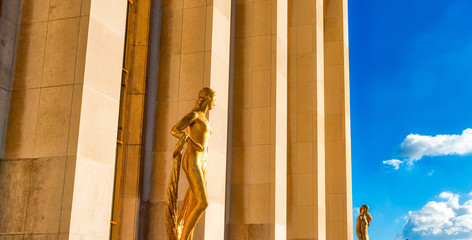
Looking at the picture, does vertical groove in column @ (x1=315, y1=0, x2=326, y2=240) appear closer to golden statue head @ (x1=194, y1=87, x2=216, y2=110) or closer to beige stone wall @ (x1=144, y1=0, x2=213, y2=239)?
beige stone wall @ (x1=144, y1=0, x2=213, y2=239)

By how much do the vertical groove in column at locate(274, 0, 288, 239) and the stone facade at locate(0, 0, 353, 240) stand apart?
0.07 meters

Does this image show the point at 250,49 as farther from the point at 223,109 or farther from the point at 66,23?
the point at 66,23

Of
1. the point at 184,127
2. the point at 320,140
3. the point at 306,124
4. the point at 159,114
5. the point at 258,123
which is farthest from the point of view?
the point at 306,124

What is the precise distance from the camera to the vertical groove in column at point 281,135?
17.8m

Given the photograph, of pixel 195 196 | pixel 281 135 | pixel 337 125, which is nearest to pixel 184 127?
pixel 195 196

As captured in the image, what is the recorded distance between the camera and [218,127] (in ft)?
50.8

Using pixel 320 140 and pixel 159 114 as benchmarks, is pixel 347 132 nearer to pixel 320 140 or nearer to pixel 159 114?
pixel 320 140

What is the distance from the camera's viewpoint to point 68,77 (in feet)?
34.9

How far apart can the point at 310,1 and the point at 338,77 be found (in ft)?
14.9

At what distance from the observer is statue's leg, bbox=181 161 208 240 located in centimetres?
1109

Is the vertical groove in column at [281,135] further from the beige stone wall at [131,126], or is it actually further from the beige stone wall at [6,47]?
the beige stone wall at [6,47]

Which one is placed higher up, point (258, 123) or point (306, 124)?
point (306, 124)

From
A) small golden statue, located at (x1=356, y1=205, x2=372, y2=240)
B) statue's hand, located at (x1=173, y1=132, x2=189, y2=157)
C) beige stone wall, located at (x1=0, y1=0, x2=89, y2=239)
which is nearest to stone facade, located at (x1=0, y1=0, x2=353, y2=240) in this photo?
beige stone wall, located at (x1=0, y1=0, x2=89, y2=239)

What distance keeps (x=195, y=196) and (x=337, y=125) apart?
16081 millimetres
